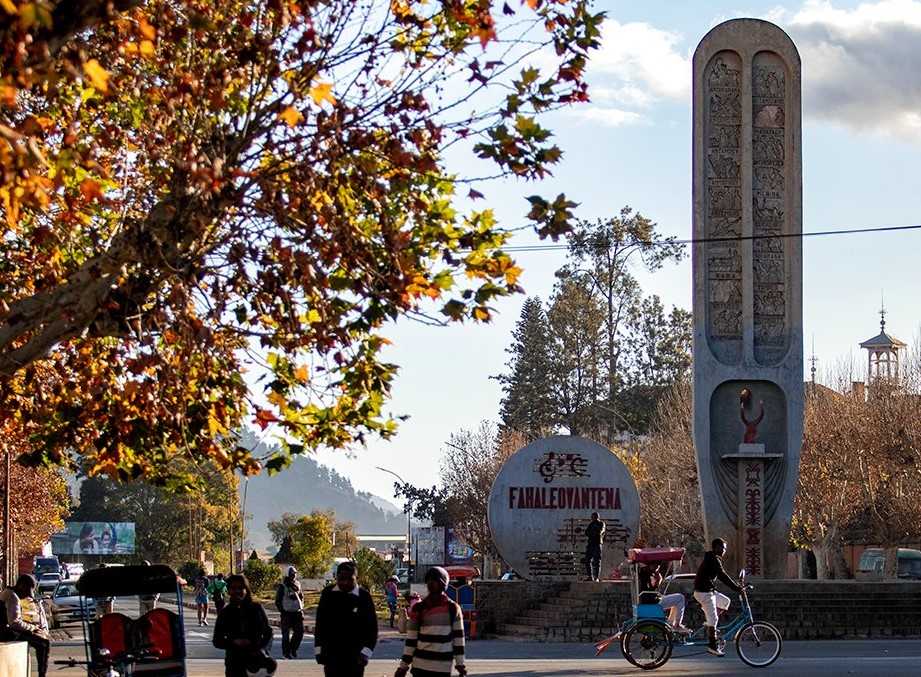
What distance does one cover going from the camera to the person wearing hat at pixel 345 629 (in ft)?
44.2

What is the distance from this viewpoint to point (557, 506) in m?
34.4

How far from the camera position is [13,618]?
20.0 m

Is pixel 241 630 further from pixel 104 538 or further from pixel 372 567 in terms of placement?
pixel 104 538

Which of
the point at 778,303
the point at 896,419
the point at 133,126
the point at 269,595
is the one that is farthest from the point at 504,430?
the point at 133,126

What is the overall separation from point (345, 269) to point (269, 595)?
6781 centimetres

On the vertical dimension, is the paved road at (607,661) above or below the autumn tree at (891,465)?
below

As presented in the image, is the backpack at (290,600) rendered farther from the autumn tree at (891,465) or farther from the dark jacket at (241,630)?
the autumn tree at (891,465)

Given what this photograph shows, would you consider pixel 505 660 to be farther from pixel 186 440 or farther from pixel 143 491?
pixel 143 491

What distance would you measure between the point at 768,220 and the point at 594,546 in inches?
333

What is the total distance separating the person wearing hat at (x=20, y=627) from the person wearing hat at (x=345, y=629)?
22.7ft

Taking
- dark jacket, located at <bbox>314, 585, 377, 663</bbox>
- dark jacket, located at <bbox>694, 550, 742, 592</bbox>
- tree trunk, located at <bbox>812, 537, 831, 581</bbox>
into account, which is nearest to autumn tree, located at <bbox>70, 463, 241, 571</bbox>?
tree trunk, located at <bbox>812, 537, 831, 581</bbox>

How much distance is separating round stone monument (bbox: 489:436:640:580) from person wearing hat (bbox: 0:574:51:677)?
49.6 feet

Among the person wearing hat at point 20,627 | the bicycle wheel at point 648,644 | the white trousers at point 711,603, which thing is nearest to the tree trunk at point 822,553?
the white trousers at point 711,603

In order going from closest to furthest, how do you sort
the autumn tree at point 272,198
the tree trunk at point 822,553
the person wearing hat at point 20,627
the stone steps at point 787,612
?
the autumn tree at point 272,198
the person wearing hat at point 20,627
the stone steps at point 787,612
the tree trunk at point 822,553
